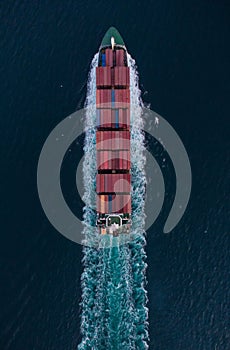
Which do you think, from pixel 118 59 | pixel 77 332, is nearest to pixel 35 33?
pixel 118 59

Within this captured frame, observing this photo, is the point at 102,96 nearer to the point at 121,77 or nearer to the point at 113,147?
the point at 121,77

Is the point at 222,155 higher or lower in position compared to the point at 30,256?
higher

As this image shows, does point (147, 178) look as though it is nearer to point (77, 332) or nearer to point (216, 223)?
point (216, 223)

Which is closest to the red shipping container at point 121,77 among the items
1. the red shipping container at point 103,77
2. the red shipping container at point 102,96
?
the red shipping container at point 103,77

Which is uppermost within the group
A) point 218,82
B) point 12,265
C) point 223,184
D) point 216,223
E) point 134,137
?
point 218,82

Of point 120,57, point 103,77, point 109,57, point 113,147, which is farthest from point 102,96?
point 113,147

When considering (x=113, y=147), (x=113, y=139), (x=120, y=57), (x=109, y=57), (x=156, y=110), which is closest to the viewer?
(x=113, y=147)

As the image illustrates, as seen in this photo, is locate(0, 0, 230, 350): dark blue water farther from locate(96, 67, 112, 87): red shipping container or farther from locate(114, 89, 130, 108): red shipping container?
locate(114, 89, 130, 108): red shipping container
